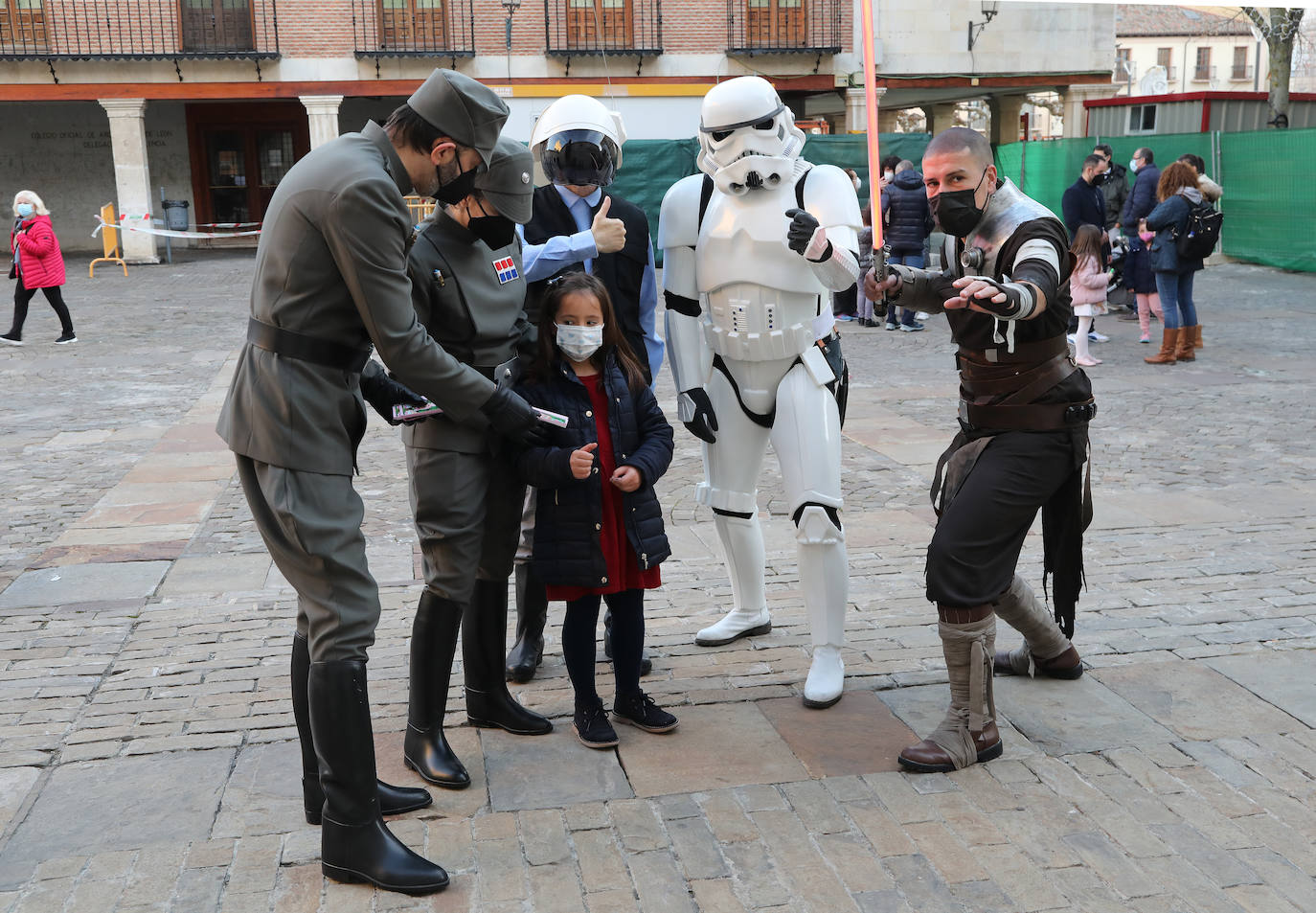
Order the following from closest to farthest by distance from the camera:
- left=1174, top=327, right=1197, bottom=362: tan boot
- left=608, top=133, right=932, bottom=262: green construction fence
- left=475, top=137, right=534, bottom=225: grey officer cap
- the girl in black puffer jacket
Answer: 1. left=475, top=137, right=534, bottom=225: grey officer cap
2. the girl in black puffer jacket
3. left=1174, top=327, right=1197, bottom=362: tan boot
4. left=608, top=133, right=932, bottom=262: green construction fence

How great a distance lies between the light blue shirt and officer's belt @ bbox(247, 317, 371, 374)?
0.93 m

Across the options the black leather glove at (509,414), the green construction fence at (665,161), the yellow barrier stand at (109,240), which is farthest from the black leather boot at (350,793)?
the yellow barrier stand at (109,240)

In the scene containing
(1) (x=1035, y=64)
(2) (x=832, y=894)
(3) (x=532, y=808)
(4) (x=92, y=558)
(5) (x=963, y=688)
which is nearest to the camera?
(2) (x=832, y=894)

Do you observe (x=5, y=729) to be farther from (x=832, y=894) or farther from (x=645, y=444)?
(x=832, y=894)

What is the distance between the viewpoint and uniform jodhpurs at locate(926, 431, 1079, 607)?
3572 millimetres

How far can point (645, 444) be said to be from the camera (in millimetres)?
3785

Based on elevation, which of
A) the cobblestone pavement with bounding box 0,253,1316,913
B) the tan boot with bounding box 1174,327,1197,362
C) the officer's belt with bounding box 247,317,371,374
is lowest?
the cobblestone pavement with bounding box 0,253,1316,913

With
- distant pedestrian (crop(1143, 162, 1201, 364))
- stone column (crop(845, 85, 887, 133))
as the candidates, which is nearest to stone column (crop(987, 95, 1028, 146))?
stone column (crop(845, 85, 887, 133))

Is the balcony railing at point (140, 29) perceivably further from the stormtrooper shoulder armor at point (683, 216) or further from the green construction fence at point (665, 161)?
the stormtrooper shoulder armor at point (683, 216)

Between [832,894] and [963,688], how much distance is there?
958 mm

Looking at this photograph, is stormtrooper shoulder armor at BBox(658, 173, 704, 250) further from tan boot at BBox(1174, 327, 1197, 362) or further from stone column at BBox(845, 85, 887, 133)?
stone column at BBox(845, 85, 887, 133)

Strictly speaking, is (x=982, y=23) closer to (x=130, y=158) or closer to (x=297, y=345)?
(x=130, y=158)

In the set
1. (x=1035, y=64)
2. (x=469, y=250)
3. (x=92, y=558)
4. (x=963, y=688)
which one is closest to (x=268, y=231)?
(x=469, y=250)

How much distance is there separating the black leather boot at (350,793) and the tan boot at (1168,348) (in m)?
10.0
